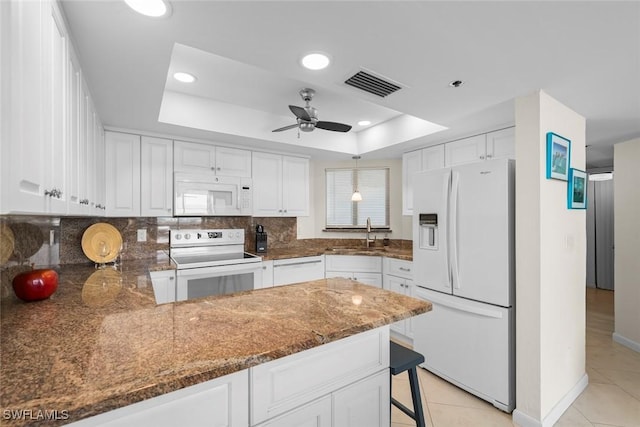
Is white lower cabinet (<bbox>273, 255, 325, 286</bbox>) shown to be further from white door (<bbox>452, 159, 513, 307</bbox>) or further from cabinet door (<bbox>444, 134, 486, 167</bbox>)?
cabinet door (<bbox>444, 134, 486, 167</bbox>)

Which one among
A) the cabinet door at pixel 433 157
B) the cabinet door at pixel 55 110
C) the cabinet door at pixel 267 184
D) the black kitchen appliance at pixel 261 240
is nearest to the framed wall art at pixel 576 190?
the cabinet door at pixel 433 157

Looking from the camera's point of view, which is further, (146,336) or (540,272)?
(540,272)

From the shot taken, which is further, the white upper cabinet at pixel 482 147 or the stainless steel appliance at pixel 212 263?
the stainless steel appliance at pixel 212 263

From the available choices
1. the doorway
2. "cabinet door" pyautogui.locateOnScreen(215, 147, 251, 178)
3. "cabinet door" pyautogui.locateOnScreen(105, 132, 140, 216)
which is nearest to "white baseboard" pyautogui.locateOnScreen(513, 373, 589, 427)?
"cabinet door" pyautogui.locateOnScreen(215, 147, 251, 178)

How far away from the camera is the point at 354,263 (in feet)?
12.2

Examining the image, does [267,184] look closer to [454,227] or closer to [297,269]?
[297,269]

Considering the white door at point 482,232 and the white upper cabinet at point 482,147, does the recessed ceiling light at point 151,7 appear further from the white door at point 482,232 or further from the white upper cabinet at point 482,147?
the white upper cabinet at point 482,147

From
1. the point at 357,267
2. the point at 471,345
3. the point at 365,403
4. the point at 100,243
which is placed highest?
the point at 100,243

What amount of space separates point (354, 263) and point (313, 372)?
2617 mm

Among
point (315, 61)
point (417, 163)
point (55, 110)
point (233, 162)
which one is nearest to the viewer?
point (55, 110)

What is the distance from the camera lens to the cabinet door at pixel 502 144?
8.85 ft

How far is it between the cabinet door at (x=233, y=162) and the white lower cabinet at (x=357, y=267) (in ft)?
4.95

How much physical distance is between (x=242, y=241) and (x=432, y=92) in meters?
2.75

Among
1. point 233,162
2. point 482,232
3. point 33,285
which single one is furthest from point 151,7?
point 482,232
